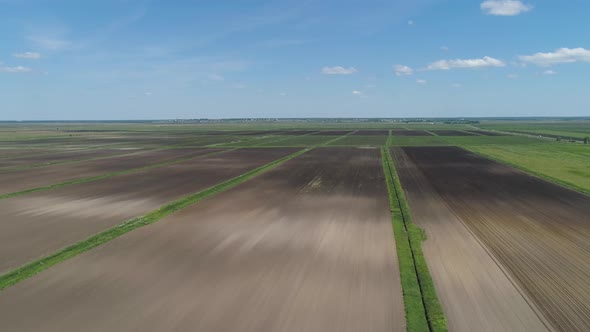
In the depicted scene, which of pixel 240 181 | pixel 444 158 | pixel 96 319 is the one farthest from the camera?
pixel 444 158

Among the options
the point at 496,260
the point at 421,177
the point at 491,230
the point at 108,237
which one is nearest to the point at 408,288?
the point at 496,260

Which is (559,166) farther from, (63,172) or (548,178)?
(63,172)

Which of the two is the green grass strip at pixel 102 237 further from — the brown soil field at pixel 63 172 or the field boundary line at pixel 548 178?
the field boundary line at pixel 548 178

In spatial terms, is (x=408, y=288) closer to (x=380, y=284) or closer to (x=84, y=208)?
(x=380, y=284)

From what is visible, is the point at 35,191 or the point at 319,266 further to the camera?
the point at 35,191

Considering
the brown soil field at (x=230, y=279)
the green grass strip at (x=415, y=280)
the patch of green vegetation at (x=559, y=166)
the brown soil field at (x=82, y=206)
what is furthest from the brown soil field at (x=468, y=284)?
the brown soil field at (x=82, y=206)

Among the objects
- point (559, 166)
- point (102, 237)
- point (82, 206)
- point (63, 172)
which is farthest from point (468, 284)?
point (63, 172)
